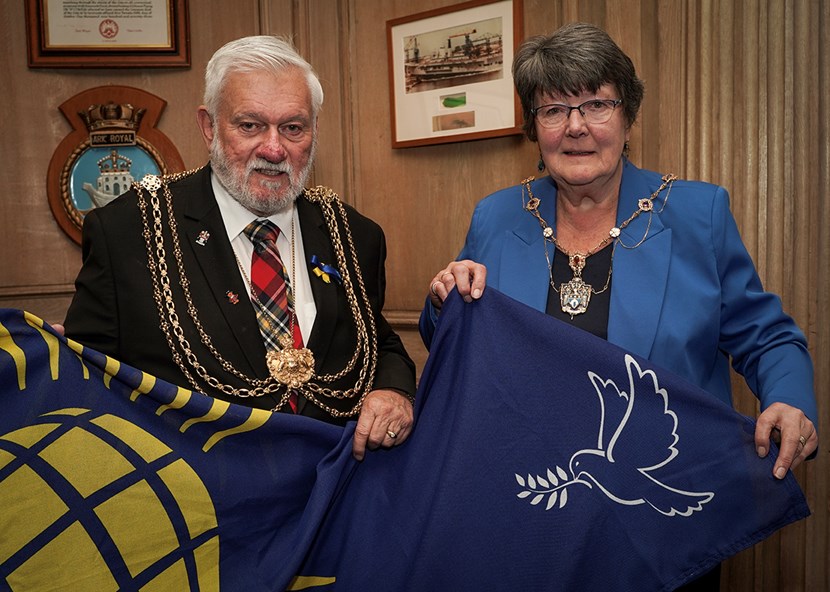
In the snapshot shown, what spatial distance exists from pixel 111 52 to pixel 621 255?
248cm

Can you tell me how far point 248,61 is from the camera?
1963mm

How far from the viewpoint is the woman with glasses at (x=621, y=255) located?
5.73 feet

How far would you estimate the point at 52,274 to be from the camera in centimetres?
336

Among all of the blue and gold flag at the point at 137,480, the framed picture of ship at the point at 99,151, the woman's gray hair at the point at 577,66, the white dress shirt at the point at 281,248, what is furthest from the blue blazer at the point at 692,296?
the framed picture of ship at the point at 99,151

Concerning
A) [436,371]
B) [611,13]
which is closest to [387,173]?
[611,13]

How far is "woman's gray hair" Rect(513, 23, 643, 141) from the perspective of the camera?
181 centimetres

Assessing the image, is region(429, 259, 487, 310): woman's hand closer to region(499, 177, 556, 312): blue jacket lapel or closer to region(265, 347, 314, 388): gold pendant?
region(499, 177, 556, 312): blue jacket lapel

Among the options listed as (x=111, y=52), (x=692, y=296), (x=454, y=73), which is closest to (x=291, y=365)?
(x=692, y=296)

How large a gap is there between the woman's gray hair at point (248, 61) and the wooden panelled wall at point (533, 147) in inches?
50.7

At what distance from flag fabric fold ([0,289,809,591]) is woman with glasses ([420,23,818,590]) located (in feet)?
0.49

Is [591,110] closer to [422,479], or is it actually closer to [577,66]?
[577,66]

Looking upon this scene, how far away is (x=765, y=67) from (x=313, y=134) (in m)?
1.44

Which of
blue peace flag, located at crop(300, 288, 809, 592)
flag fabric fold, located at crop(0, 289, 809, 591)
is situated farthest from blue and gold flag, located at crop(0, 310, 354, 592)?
blue peace flag, located at crop(300, 288, 809, 592)

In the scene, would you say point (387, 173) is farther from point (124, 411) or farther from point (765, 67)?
point (124, 411)
